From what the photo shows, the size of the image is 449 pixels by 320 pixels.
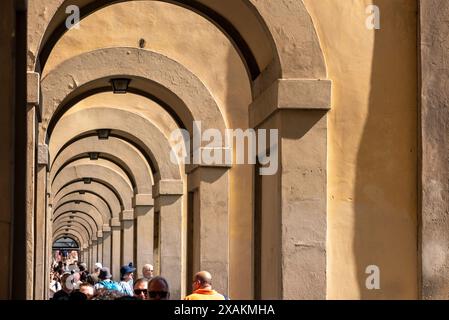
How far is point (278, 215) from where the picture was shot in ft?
27.9

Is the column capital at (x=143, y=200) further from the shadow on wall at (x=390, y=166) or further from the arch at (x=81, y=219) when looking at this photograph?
the arch at (x=81, y=219)

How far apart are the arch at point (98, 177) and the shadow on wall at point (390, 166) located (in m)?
17.9

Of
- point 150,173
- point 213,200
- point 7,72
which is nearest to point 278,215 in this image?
point 7,72

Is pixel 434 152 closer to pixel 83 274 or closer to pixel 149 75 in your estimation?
pixel 149 75

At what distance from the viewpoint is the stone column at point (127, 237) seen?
2627 cm

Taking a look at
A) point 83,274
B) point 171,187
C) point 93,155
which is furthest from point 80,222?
point 171,187

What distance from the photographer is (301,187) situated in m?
8.42

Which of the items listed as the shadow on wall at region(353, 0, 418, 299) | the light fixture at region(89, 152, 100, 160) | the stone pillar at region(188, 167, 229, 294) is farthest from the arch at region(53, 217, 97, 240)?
the shadow on wall at region(353, 0, 418, 299)

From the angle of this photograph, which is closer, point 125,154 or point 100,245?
point 125,154

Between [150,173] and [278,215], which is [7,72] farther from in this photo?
[150,173]

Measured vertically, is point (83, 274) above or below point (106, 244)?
below

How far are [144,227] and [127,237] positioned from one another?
405cm

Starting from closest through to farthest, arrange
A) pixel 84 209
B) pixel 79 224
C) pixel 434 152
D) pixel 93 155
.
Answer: pixel 434 152 → pixel 93 155 → pixel 84 209 → pixel 79 224

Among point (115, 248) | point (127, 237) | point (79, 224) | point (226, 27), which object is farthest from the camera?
point (79, 224)
